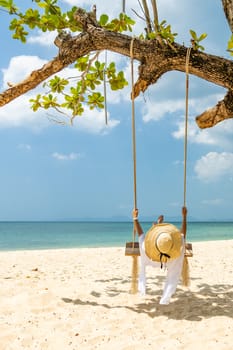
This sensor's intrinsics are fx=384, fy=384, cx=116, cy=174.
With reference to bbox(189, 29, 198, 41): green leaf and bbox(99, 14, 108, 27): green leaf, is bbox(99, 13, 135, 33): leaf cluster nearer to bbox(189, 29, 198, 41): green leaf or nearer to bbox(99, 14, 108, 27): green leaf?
bbox(99, 14, 108, 27): green leaf

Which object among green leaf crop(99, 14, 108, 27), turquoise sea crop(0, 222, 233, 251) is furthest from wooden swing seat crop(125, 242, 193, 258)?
turquoise sea crop(0, 222, 233, 251)

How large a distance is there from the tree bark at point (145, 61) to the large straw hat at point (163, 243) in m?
1.29

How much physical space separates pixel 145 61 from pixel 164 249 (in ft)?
6.47

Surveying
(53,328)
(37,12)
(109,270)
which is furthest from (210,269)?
(37,12)

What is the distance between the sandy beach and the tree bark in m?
2.07

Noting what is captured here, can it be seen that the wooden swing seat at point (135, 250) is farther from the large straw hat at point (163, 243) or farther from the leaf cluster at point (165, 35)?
the leaf cluster at point (165, 35)

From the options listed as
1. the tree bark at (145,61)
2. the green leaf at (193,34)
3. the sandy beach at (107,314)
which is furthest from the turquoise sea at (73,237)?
the green leaf at (193,34)

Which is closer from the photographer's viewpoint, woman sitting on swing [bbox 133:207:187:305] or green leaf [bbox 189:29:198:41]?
woman sitting on swing [bbox 133:207:187:305]

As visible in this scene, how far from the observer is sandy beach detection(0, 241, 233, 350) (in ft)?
11.1

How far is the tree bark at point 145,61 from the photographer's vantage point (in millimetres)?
3834

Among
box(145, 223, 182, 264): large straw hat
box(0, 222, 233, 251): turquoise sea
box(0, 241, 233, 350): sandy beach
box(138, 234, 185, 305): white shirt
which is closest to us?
box(0, 241, 233, 350): sandy beach

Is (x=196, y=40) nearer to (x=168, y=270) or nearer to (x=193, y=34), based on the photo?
(x=193, y=34)

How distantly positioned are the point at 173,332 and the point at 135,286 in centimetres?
63

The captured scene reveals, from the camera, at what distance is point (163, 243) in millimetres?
3529
